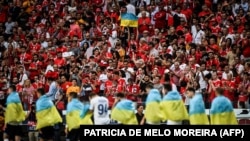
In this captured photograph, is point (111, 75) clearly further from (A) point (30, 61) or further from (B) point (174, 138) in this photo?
(B) point (174, 138)

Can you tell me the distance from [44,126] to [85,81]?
2.44m

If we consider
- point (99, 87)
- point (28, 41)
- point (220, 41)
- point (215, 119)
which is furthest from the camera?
point (28, 41)

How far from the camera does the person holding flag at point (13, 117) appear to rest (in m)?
17.4

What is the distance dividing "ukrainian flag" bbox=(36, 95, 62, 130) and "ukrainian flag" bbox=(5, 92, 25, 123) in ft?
1.71

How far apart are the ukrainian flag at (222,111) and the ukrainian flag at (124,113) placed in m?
1.85

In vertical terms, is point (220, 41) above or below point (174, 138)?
above

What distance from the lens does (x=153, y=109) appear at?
1661 cm

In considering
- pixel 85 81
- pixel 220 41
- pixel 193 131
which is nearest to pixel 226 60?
pixel 220 41

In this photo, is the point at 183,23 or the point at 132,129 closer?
the point at 132,129

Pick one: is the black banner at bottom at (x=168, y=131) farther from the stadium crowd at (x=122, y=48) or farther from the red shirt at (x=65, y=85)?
the red shirt at (x=65, y=85)

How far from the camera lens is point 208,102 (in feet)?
55.6

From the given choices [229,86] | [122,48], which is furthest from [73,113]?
[122,48]

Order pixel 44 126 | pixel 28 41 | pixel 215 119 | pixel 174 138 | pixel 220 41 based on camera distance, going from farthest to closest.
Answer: pixel 28 41 → pixel 220 41 → pixel 44 126 → pixel 215 119 → pixel 174 138

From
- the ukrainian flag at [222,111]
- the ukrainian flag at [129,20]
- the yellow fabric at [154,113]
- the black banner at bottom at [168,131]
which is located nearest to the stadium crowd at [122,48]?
the ukrainian flag at [129,20]
